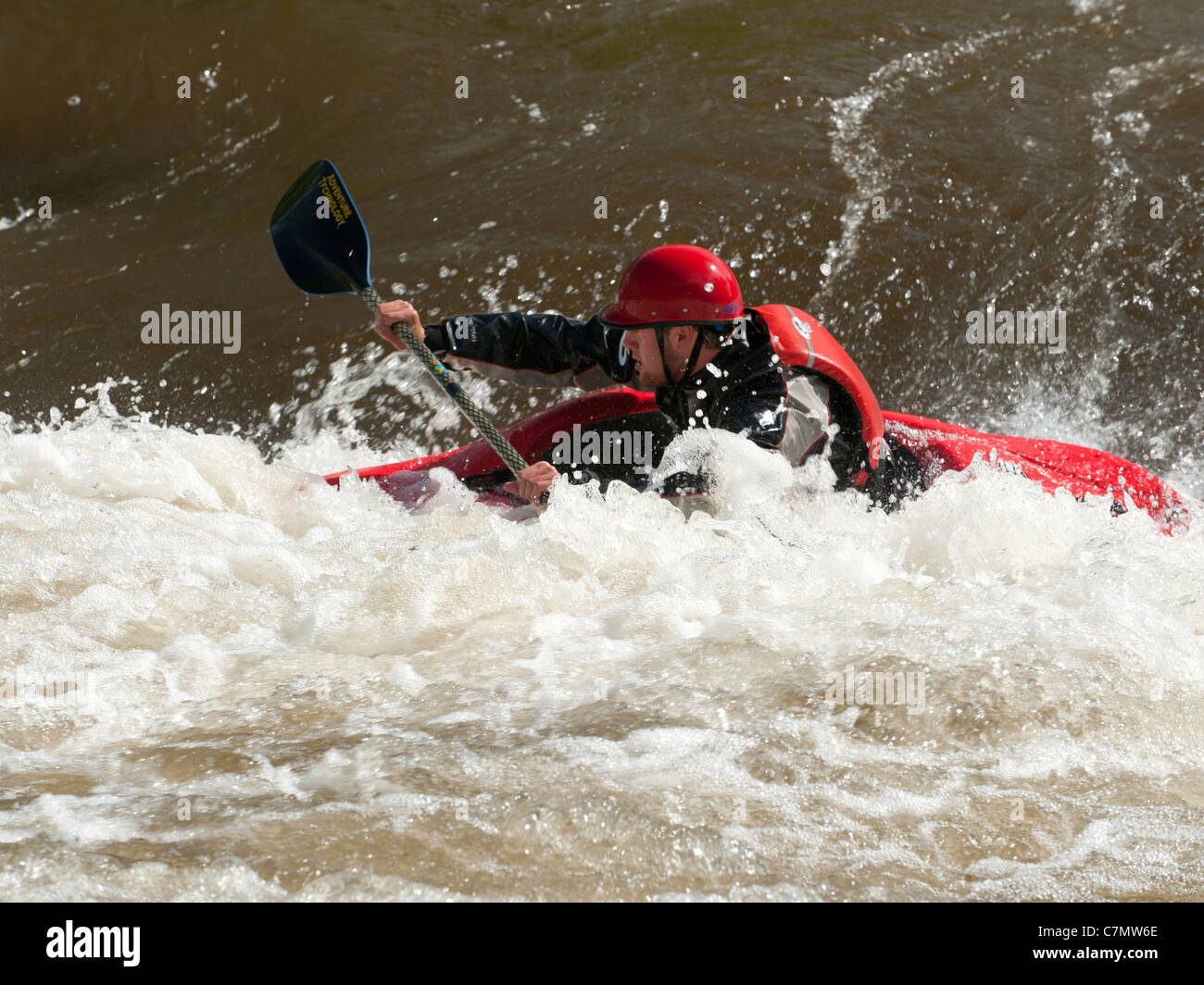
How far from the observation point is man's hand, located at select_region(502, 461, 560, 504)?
3.15 meters

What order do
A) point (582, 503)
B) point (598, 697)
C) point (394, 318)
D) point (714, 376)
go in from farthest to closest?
point (394, 318) < point (714, 376) < point (582, 503) < point (598, 697)

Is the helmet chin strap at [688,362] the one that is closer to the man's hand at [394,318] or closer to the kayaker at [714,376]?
the kayaker at [714,376]

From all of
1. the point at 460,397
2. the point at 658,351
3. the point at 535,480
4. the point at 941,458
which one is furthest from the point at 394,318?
the point at 941,458

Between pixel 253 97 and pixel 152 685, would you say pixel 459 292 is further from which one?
pixel 152 685

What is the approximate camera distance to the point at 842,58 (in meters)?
6.72

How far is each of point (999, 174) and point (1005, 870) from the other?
4.68m

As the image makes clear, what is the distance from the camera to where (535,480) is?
10.3 ft

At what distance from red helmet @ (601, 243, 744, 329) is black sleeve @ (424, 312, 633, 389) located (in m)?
0.42

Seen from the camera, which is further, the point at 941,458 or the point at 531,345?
the point at 531,345

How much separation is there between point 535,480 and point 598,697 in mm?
960

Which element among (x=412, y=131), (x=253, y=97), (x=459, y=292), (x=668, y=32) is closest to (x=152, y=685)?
(x=459, y=292)

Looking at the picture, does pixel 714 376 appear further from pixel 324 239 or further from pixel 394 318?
pixel 324 239

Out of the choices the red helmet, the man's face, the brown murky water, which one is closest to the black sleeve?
the man's face

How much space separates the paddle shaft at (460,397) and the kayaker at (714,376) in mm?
37
